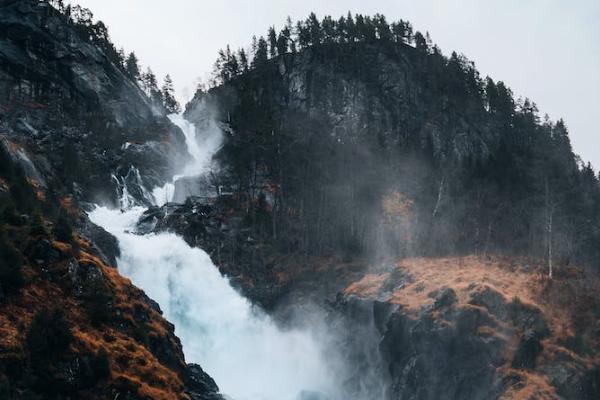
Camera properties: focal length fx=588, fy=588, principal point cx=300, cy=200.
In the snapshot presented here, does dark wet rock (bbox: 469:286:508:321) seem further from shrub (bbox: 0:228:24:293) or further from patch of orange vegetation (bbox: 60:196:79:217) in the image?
patch of orange vegetation (bbox: 60:196:79:217)

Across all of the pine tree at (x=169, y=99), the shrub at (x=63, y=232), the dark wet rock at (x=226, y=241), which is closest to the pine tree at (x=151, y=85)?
the pine tree at (x=169, y=99)

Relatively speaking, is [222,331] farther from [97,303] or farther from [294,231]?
[97,303]

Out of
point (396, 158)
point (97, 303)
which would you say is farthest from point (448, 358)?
point (396, 158)

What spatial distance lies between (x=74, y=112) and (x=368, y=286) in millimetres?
64620

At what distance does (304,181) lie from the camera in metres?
100

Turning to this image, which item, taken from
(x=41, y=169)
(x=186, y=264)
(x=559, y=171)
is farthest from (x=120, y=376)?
(x=559, y=171)

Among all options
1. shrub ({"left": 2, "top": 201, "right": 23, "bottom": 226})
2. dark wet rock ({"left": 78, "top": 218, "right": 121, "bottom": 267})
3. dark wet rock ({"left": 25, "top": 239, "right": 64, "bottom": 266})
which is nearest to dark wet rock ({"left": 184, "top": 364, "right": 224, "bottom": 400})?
dark wet rock ({"left": 25, "top": 239, "right": 64, "bottom": 266})

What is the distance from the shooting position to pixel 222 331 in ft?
232

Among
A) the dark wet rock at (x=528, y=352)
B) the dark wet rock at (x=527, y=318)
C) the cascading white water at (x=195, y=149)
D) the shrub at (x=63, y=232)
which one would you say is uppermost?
the cascading white water at (x=195, y=149)

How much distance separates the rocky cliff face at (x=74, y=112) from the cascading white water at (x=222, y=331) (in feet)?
54.8

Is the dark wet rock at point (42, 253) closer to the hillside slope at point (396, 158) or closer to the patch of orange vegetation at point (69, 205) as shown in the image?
the patch of orange vegetation at point (69, 205)

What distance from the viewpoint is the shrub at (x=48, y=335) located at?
36.7 metres

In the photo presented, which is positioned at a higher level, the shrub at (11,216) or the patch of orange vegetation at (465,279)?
the shrub at (11,216)

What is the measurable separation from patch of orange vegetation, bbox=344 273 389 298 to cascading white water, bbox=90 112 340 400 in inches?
295
